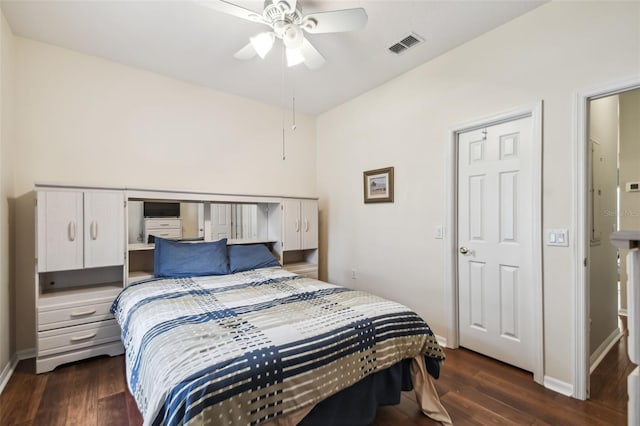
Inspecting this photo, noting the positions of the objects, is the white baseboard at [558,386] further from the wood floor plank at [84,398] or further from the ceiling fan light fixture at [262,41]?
the ceiling fan light fixture at [262,41]

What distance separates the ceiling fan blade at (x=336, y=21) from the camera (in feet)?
5.85

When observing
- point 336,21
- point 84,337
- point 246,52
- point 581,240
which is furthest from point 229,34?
point 581,240

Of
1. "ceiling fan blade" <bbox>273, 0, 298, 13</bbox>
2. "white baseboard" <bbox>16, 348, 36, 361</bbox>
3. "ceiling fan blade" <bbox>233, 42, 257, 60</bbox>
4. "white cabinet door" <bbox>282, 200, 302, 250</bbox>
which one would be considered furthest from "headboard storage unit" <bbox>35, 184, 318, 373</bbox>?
"ceiling fan blade" <bbox>273, 0, 298, 13</bbox>

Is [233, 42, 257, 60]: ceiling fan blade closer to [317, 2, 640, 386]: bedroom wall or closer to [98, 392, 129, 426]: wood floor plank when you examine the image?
[317, 2, 640, 386]: bedroom wall

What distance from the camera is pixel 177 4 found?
210 centimetres

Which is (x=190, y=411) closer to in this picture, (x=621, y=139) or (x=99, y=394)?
(x=99, y=394)

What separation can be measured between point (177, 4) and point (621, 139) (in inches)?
163

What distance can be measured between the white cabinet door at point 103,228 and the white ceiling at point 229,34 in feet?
4.42

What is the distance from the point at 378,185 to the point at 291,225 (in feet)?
3.85

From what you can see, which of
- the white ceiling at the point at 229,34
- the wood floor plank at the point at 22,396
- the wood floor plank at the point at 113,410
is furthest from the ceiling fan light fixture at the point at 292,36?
the wood floor plank at the point at 22,396

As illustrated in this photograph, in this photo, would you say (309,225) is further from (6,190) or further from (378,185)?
(6,190)

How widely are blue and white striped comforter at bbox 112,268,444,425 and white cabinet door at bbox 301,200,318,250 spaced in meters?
1.53

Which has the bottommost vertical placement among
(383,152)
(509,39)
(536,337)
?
(536,337)

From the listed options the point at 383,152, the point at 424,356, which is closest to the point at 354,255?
the point at 383,152
